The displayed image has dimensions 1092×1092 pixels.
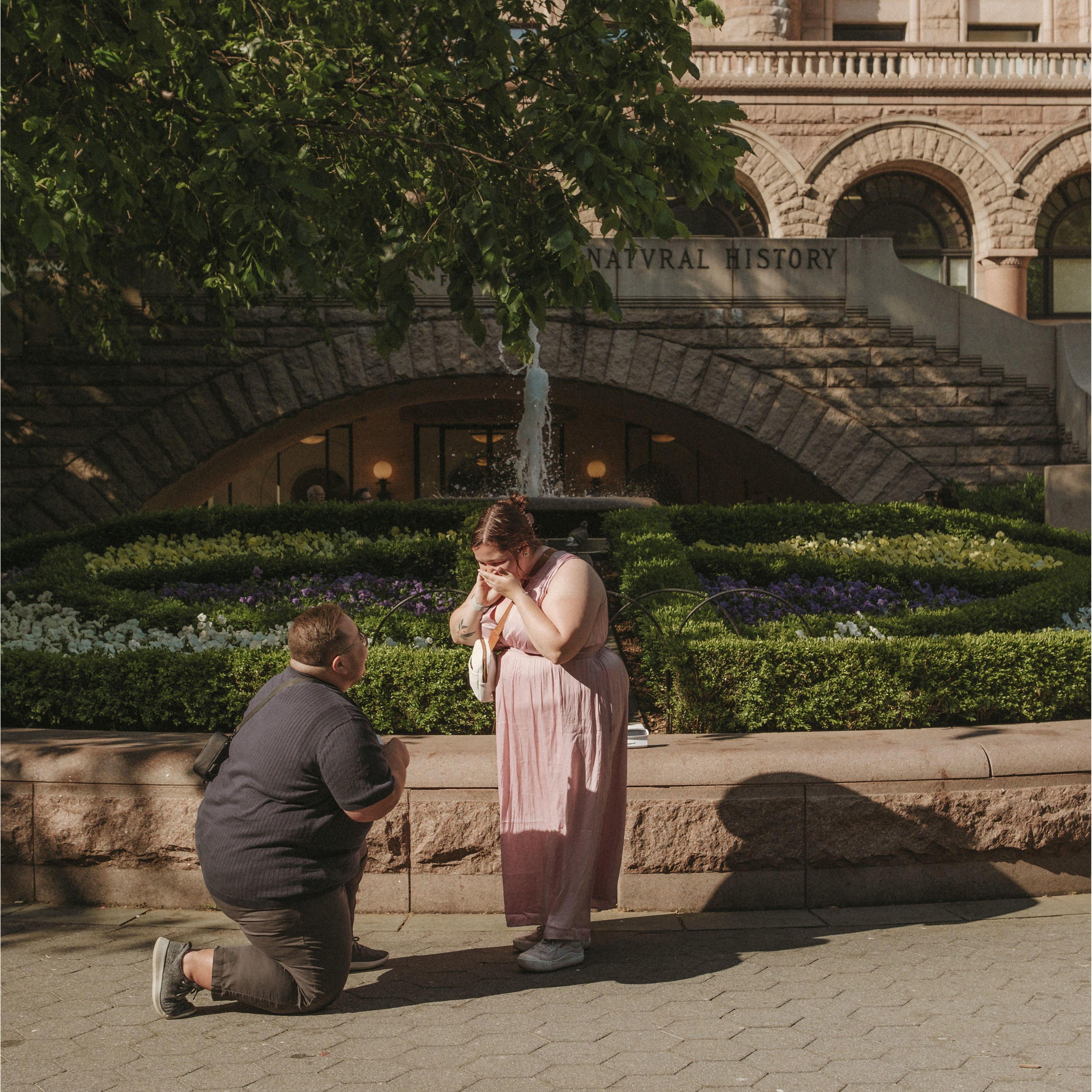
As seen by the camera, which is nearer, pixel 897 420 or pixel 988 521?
pixel 988 521

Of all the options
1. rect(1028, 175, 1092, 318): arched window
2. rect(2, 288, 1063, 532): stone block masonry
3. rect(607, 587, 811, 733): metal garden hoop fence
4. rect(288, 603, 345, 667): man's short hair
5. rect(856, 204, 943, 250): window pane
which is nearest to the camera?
rect(288, 603, 345, 667): man's short hair

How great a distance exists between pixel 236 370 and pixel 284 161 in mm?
8600

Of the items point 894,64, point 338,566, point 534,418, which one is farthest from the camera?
point 894,64

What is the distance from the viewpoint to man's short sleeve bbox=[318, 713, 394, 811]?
11.0 feet

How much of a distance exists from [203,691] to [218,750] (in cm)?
165

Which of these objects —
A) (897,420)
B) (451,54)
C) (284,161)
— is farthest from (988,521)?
(284,161)

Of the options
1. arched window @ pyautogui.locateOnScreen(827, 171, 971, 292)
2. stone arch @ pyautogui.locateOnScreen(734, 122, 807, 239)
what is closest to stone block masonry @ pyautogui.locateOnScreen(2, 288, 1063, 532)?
stone arch @ pyautogui.locateOnScreen(734, 122, 807, 239)

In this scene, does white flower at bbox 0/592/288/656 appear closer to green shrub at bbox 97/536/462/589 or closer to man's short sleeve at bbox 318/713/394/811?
green shrub at bbox 97/536/462/589

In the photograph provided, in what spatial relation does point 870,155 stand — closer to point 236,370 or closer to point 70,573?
point 236,370

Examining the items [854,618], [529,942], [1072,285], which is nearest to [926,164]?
[1072,285]

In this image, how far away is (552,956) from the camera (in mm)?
3840

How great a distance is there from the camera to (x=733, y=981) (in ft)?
12.3

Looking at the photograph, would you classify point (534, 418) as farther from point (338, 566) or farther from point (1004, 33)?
point (1004, 33)

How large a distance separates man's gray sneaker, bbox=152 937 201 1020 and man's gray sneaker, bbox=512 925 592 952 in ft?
3.79
